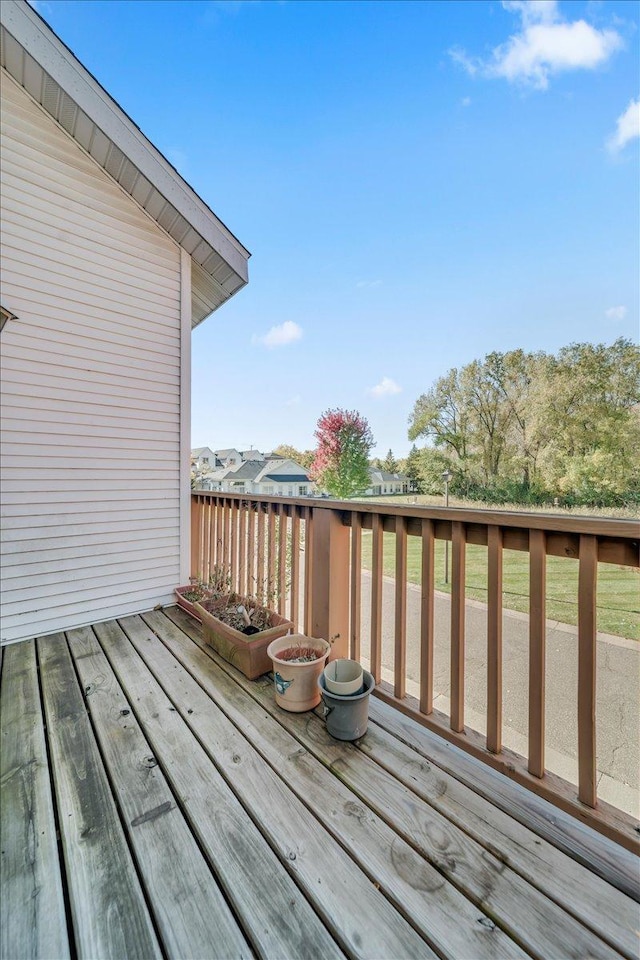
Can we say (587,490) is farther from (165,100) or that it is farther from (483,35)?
(165,100)

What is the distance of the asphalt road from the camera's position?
8.86 ft

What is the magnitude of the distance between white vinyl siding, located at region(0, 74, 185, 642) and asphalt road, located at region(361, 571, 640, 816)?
10.0ft

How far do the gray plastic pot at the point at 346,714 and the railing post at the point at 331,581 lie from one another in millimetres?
432

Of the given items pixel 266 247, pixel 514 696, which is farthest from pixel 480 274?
pixel 514 696

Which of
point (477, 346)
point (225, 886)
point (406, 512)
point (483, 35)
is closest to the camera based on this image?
point (225, 886)

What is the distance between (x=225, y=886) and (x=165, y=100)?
25.8ft

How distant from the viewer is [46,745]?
1.51 meters

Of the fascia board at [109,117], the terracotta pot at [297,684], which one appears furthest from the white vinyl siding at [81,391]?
the terracotta pot at [297,684]

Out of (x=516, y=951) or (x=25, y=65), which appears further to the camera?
(x=25, y=65)

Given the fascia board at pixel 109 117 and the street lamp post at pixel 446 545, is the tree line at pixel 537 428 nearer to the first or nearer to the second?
the street lamp post at pixel 446 545

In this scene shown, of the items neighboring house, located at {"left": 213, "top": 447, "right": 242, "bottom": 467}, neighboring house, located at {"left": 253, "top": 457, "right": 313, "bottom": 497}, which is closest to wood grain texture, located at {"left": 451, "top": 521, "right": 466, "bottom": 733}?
neighboring house, located at {"left": 253, "top": 457, "right": 313, "bottom": 497}

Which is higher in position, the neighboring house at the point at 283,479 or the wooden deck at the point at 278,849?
the neighboring house at the point at 283,479

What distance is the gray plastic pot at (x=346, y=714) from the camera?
1.50 m

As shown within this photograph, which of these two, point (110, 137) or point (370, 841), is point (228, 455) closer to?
point (110, 137)
